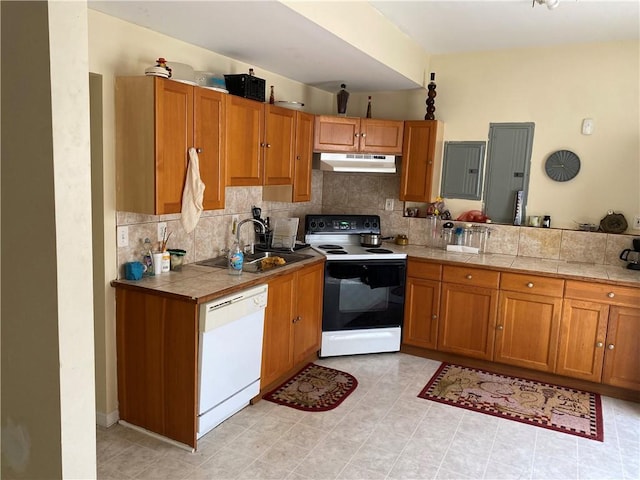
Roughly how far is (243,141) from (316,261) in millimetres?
1059

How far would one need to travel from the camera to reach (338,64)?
11.7ft

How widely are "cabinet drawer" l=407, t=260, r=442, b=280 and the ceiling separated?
4.99 ft

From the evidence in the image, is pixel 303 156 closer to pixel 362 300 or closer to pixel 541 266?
pixel 362 300

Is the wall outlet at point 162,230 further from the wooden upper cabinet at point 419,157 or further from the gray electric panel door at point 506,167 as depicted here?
the gray electric panel door at point 506,167

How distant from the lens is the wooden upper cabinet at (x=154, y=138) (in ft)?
8.54

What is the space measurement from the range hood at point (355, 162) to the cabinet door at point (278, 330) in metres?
1.23

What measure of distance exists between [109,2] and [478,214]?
3.23 metres

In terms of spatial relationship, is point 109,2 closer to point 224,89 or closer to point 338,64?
Answer: point 224,89

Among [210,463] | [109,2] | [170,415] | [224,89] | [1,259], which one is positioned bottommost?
[210,463]

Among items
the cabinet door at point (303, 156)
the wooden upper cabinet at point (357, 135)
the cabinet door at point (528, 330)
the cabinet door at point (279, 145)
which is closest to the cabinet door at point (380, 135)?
the wooden upper cabinet at point (357, 135)

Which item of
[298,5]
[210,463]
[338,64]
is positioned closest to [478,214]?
[338,64]

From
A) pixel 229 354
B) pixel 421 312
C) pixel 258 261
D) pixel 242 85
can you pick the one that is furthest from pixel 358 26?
pixel 421 312

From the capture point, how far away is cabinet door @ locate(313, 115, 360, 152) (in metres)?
4.13

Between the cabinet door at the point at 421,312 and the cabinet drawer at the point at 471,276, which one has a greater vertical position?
the cabinet drawer at the point at 471,276
